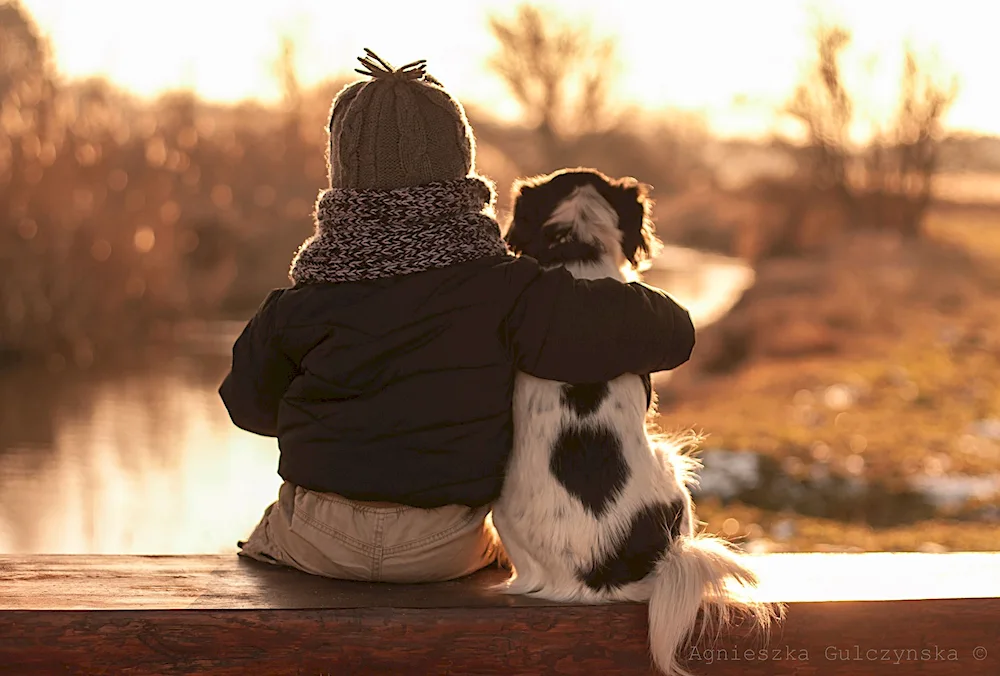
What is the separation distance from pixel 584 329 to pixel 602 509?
285mm

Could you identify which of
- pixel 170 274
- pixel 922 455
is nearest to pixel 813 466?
pixel 922 455

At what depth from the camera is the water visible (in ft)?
16.4

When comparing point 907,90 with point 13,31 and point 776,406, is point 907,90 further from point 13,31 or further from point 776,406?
point 13,31

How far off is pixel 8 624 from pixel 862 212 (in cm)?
955

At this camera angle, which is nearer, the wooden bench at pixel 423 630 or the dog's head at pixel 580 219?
the wooden bench at pixel 423 630

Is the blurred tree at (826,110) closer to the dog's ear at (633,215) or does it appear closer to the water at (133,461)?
the water at (133,461)

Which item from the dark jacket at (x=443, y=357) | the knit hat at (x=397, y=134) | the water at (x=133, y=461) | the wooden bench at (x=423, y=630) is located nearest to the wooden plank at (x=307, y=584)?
the wooden bench at (x=423, y=630)

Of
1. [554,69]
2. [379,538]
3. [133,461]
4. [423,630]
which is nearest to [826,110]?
[554,69]

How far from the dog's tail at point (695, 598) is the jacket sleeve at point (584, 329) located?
0.31 m

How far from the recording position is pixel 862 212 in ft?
33.8

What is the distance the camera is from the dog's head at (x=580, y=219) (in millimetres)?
1955

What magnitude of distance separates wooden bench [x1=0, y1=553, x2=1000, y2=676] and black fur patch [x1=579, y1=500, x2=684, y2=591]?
45mm

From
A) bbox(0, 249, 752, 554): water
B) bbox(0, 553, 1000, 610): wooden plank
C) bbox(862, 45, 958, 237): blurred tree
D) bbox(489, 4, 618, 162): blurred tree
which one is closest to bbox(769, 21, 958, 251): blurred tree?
bbox(862, 45, 958, 237): blurred tree

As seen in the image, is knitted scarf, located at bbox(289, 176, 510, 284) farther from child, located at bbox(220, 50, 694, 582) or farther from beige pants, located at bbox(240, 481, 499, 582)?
beige pants, located at bbox(240, 481, 499, 582)
